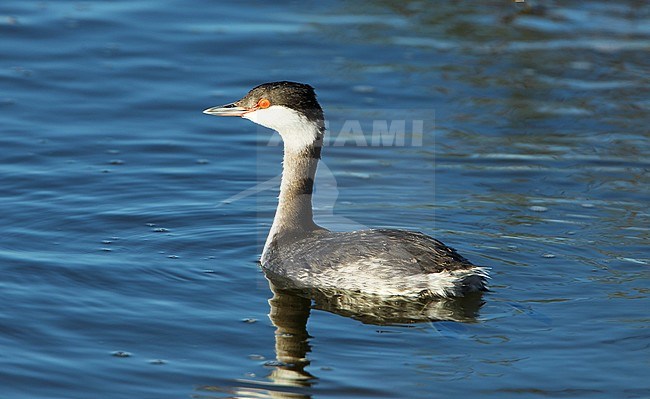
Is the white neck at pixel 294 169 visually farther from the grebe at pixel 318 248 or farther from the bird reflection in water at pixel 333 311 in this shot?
the bird reflection in water at pixel 333 311

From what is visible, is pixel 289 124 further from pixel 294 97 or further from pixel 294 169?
pixel 294 169

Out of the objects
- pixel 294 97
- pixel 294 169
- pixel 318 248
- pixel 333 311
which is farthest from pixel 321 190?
pixel 333 311

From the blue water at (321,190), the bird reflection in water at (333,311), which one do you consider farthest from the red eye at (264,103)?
the bird reflection in water at (333,311)

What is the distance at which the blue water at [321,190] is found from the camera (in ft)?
21.1

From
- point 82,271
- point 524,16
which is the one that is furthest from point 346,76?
point 82,271

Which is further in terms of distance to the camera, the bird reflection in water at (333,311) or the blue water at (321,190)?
the bird reflection in water at (333,311)

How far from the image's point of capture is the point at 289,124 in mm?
8062

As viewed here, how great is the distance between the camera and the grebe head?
7984mm

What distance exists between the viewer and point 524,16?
1394 cm

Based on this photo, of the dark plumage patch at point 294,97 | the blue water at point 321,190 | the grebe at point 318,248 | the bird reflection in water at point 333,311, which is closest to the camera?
the blue water at point 321,190

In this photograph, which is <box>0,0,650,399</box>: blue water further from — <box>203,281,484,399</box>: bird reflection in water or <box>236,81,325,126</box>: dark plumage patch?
<box>236,81,325,126</box>: dark plumage patch

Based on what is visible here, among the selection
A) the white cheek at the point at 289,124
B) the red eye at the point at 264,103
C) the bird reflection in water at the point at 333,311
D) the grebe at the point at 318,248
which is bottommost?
the bird reflection in water at the point at 333,311

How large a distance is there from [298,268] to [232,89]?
14.7ft

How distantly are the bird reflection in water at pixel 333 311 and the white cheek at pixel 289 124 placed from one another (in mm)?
1010
